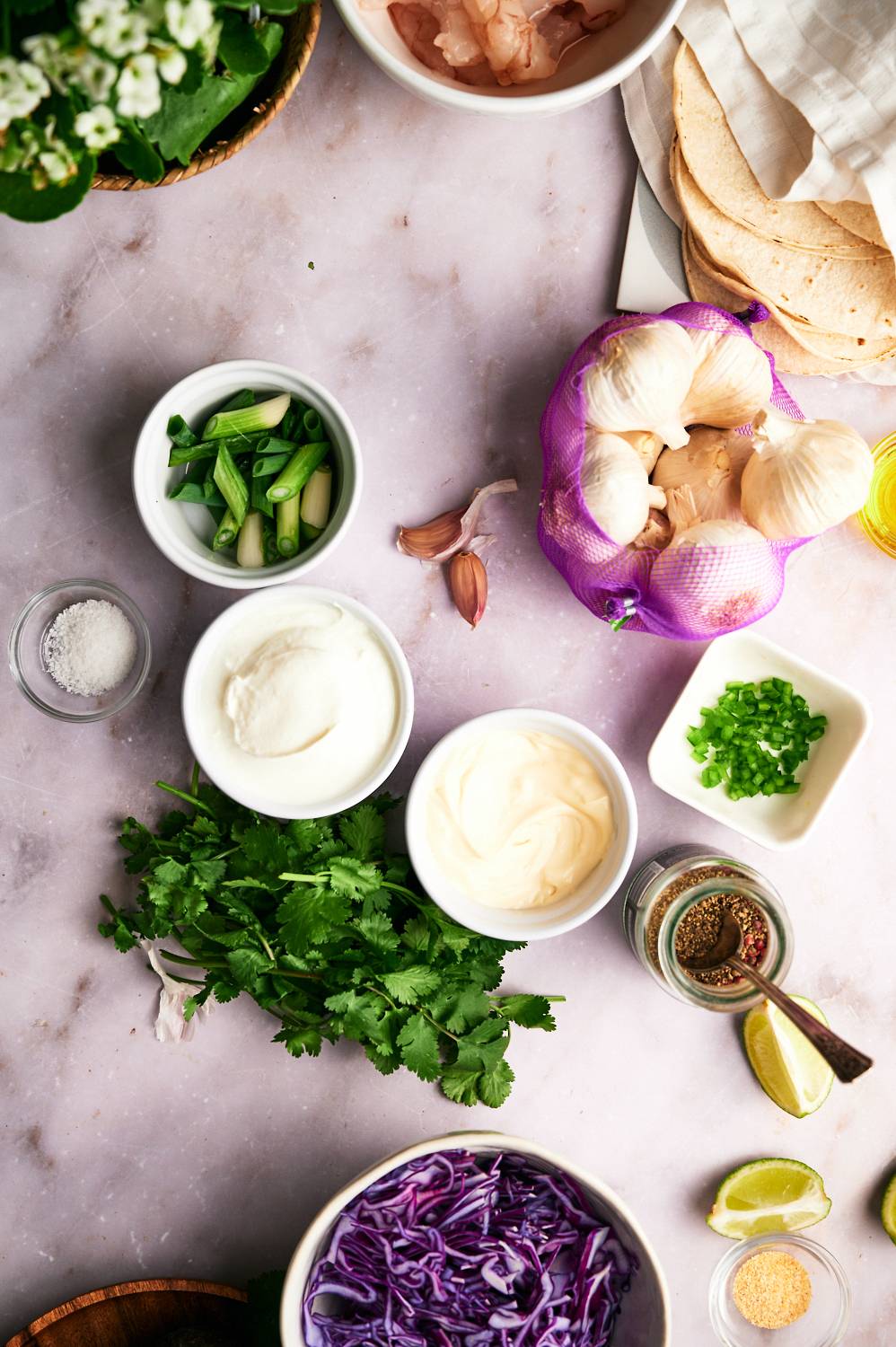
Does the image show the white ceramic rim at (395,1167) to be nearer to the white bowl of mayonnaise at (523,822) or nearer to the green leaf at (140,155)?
the white bowl of mayonnaise at (523,822)

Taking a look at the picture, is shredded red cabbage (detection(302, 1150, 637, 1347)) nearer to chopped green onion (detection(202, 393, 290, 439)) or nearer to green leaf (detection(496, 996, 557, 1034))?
green leaf (detection(496, 996, 557, 1034))

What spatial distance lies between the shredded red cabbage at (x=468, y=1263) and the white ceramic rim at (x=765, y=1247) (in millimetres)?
237

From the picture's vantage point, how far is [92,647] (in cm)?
149

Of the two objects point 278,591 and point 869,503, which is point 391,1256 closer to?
point 278,591

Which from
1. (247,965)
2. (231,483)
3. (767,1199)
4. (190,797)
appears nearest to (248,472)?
(231,483)

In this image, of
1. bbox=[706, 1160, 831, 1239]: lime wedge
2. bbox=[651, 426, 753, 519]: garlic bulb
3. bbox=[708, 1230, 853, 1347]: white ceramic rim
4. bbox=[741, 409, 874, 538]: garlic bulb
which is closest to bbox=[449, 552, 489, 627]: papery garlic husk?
bbox=[651, 426, 753, 519]: garlic bulb

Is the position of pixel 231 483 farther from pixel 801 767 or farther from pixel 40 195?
pixel 801 767

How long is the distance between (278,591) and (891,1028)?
1.18 m

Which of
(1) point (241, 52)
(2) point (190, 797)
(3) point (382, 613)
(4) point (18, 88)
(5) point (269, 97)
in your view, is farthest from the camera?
(3) point (382, 613)

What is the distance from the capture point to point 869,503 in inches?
63.6

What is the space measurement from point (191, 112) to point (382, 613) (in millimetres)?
729

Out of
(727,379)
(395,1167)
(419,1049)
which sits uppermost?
(727,379)

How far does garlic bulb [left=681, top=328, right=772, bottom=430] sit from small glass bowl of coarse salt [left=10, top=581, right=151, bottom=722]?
0.85m

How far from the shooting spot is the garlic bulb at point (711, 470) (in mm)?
1493
